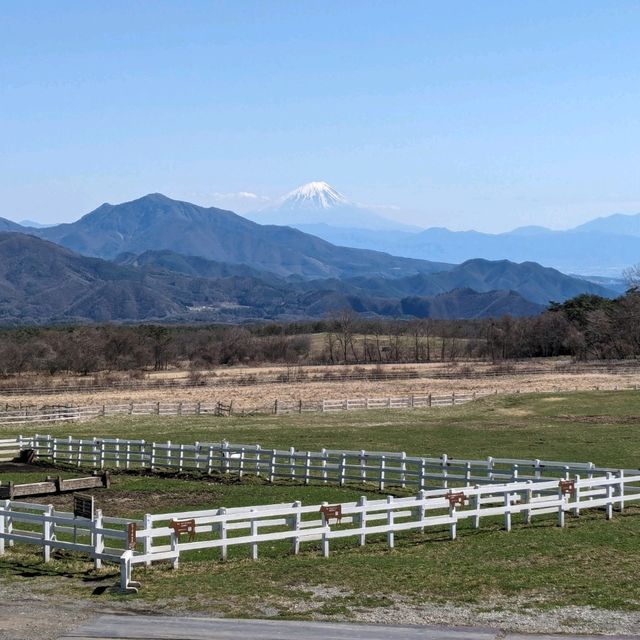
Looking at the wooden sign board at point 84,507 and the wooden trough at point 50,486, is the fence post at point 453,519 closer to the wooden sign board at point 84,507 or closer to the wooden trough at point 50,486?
the wooden sign board at point 84,507

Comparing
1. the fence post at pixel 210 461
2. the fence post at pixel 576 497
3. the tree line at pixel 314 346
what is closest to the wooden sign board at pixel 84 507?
the fence post at pixel 576 497

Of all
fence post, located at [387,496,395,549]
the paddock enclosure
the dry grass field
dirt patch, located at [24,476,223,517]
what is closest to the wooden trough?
dirt patch, located at [24,476,223,517]

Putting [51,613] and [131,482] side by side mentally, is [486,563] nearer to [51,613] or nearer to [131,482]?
[51,613]

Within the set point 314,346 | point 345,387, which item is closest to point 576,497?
point 345,387

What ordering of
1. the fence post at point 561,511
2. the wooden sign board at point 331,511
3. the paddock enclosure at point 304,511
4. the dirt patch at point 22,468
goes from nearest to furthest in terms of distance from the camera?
the paddock enclosure at point 304,511 < the wooden sign board at point 331,511 < the fence post at point 561,511 < the dirt patch at point 22,468

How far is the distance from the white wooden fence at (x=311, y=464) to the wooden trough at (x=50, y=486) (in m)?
5.12

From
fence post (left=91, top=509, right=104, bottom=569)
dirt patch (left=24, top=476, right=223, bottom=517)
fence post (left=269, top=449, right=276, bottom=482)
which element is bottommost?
dirt patch (left=24, top=476, right=223, bottom=517)

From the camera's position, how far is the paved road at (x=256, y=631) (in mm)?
15812

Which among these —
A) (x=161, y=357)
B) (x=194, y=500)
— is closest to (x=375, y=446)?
(x=194, y=500)

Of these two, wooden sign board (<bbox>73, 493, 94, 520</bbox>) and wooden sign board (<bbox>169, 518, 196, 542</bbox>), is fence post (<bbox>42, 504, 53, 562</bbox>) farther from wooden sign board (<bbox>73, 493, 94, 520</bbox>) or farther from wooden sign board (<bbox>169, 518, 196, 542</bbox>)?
wooden sign board (<bbox>169, 518, 196, 542</bbox>)

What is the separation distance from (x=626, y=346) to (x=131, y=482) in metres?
99.7

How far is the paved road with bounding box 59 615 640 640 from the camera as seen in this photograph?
15812 mm

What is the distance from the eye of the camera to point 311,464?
39.3 meters

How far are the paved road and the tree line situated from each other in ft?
343
